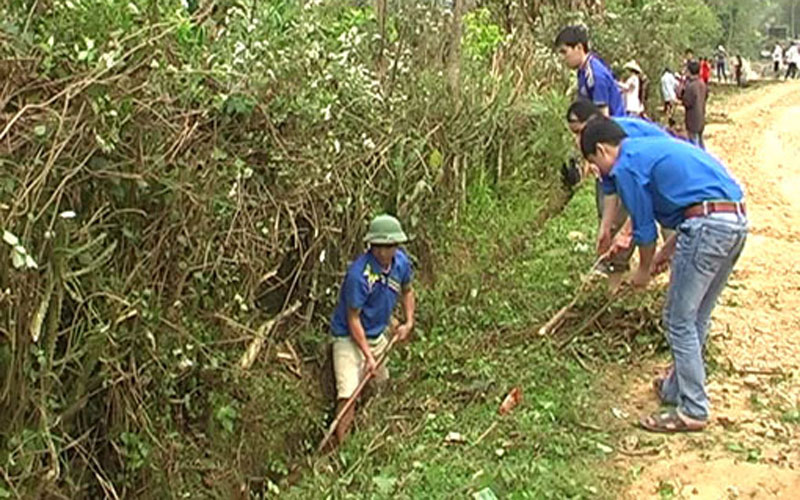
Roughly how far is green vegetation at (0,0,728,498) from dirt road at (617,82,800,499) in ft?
1.01

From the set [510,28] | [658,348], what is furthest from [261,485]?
[510,28]

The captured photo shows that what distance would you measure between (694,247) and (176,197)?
2.52 metres

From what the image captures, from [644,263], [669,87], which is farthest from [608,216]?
[669,87]

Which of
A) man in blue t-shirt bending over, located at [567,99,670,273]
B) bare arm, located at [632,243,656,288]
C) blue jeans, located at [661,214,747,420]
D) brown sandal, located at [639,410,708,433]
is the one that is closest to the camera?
blue jeans, located at [661,214,747,420]

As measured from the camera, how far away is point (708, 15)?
99.5ft

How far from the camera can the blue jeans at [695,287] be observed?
508 centimetres

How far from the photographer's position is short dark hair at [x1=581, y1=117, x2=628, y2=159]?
17.5 ft

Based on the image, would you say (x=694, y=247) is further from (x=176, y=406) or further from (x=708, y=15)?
(x=708, y=15)

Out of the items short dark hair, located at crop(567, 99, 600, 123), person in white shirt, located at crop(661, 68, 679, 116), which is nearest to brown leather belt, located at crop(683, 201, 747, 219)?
short dark hair, located at crop(567, 99, 600, 123)

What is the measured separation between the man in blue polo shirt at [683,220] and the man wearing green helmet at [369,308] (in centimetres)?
160

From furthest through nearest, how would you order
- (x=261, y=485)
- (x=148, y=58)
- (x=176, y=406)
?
(x=261, y=485) < (x=176, y=406) < (x=148, y=58)

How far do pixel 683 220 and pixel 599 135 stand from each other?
1.97 ft

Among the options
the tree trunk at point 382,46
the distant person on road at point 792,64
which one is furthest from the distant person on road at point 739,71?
the tree trunk at point 382,46

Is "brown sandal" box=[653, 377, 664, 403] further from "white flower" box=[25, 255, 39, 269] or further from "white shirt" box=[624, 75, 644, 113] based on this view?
"white shirt" box=[624, 75, 644, 113]
